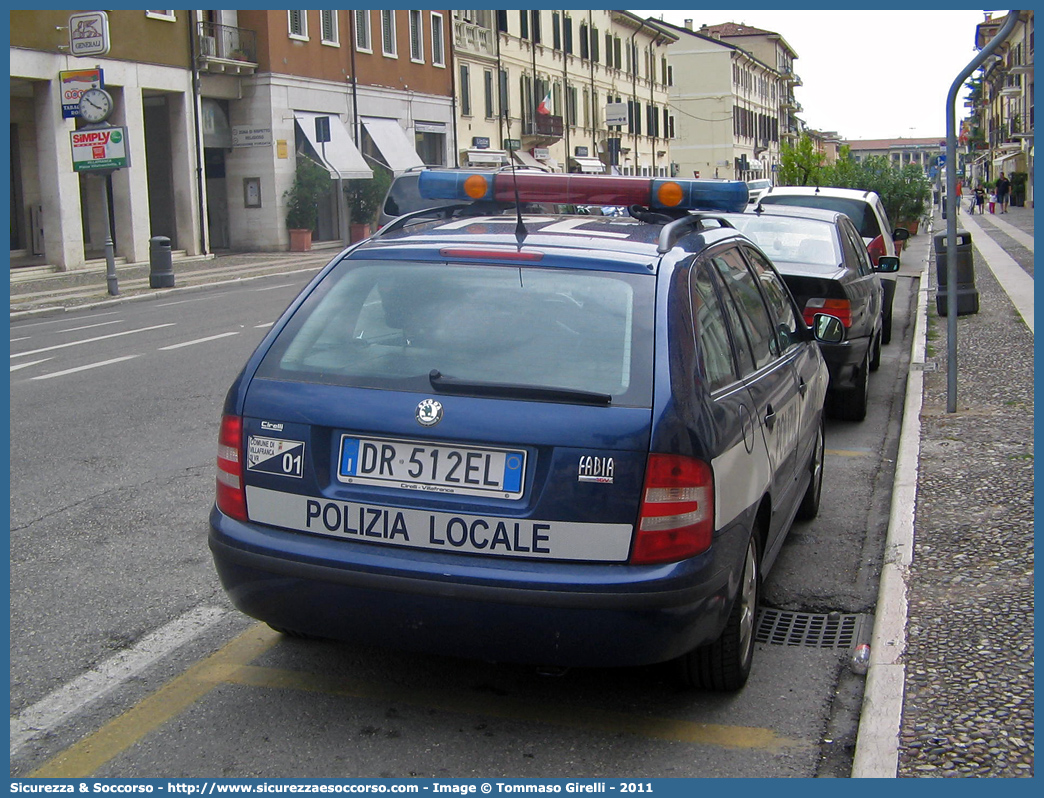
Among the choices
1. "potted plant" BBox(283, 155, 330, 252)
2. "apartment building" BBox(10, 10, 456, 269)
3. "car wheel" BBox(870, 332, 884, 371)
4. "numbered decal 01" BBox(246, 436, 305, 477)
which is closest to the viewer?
"numbered decal 01" BBox(246, 436, 305, 477)

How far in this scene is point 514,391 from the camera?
3592mm

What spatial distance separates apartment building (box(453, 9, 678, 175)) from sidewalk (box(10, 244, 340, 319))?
31.9ft

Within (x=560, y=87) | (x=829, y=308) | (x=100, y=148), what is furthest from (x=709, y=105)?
(x=829, y=308)

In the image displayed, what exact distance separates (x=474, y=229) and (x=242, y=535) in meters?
1.38

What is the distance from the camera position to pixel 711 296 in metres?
4.23

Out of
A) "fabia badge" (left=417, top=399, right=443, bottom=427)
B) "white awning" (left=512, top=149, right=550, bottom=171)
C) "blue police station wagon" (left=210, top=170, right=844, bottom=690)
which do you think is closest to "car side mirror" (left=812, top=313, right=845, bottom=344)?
"blue police station wagon" (left=210, top=170, right=844, bottom=690)

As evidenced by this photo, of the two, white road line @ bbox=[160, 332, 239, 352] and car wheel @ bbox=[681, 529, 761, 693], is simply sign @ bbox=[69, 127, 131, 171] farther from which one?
car wheel @ bbox=[681, 529, 761, 693]

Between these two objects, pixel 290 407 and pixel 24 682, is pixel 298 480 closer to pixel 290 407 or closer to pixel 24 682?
pixel 290 407

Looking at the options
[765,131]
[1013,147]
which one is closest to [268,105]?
[1013,147]

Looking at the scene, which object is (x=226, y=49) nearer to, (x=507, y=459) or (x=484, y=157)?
(x=484, y=157)

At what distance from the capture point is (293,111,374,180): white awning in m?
37.5

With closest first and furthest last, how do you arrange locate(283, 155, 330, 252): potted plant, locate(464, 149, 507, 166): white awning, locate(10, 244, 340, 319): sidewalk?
locate(10, 244, 340, 319): sidewalk → locate(283, 155, 330, 252): potted plant → locate(464, 149, 507, 166): white awning

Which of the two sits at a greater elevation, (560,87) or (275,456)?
(560,87)

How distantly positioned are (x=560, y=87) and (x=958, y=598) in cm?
5437
